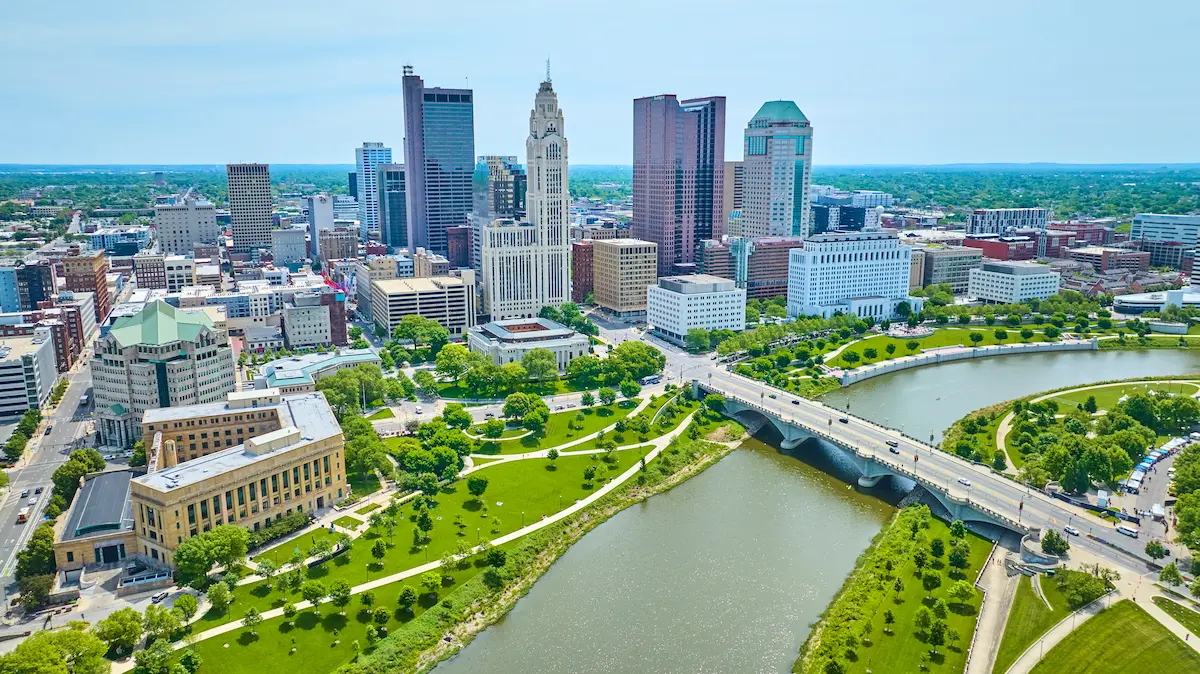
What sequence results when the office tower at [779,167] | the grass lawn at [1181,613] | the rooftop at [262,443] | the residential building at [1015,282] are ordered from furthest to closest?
the office tower at [779,167]
the residential building at [1015,282]
the rooftop at [262,443]
the grass lawn at [1181,613]

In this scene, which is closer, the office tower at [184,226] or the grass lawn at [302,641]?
the grass lawn at [302,641]

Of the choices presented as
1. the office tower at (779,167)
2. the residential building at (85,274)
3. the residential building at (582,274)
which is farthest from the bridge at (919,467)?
the residential building at (85,274)

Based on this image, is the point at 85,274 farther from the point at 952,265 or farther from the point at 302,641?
the point at 952,265

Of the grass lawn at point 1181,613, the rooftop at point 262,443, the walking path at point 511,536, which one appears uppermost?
the rooftop at point 262,443

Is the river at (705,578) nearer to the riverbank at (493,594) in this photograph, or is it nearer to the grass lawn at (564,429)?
the riverbank at (493,594)

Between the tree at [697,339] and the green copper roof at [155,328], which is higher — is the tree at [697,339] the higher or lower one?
the lower one

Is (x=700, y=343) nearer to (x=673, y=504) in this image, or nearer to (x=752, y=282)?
(x=752, y=282)

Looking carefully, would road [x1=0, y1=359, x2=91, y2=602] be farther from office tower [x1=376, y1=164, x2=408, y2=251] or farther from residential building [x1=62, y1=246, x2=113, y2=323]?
office tower [x1=376, y1=164, x2=408, y2=251]

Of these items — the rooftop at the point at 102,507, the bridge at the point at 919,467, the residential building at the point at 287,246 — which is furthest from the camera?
the residential building at the point at 287,246
